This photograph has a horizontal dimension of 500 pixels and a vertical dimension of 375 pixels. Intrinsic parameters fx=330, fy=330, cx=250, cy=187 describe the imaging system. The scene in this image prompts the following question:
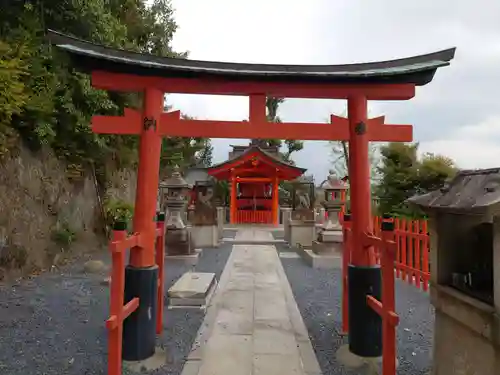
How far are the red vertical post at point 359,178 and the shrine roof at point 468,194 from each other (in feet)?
3.77

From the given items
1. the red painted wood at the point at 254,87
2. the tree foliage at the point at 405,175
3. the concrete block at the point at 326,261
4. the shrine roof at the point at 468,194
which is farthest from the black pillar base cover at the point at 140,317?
the tree foliage at the point at 405,175

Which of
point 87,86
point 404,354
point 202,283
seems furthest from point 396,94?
point 87,86

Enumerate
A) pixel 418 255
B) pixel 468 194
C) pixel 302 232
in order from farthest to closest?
pixel 302 232, pixel 418 255, pixel 468 194

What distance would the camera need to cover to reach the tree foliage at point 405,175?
1200 centimetres

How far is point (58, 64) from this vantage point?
8461mm

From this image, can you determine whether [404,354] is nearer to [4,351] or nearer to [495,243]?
[495,243]

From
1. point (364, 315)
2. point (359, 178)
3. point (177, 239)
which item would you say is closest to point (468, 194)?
point (359, 178)

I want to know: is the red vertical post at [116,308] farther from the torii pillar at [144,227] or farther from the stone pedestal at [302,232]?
the stone pedestal at [302,232]

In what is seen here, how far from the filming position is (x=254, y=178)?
21406 mm

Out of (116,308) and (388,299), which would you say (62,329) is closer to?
(116,308)

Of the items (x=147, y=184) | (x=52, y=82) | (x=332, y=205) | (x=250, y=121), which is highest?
(x=52, y=82)

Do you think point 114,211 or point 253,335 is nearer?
point 253,335

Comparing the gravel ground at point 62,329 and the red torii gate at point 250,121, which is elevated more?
the red torii gate at point 250,121

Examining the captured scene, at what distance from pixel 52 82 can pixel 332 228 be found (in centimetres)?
824
